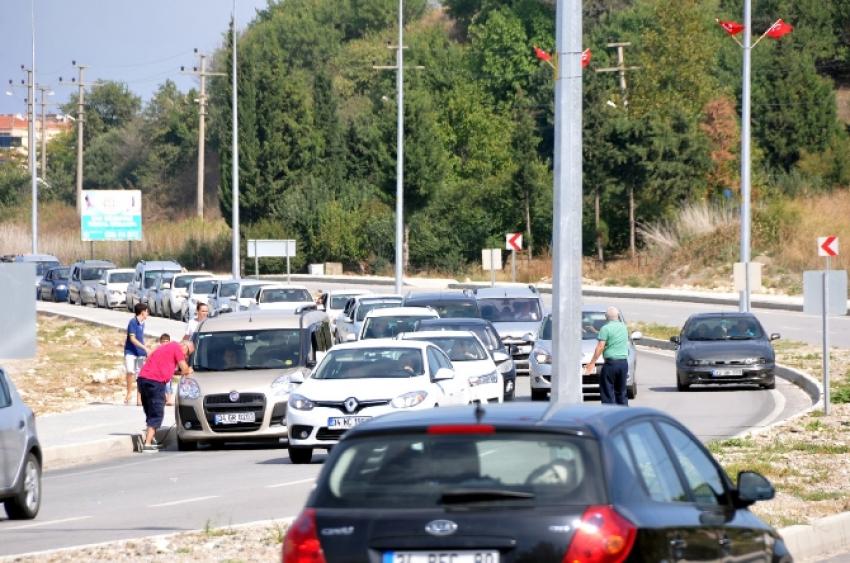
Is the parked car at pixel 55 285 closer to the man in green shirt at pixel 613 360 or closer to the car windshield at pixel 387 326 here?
the car windshield at pixel 387 326

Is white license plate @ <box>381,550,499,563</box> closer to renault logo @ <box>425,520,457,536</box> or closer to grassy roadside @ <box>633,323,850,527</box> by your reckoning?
renault logo @ <box>425,520,457,536</box>

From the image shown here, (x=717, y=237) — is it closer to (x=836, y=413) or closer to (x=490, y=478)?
(x=836, y=413)

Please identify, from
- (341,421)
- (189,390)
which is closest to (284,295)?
(189,390)

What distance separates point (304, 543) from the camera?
6.61 meters

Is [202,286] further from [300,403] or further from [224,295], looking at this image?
[300,403]

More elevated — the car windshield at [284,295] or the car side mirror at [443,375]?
the car windshield at [284,295]

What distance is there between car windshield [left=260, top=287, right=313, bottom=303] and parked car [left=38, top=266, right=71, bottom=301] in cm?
3051

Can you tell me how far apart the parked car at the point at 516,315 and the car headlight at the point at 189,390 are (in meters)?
14.4

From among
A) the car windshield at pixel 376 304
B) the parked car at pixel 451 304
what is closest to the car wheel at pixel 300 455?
the parked car at pixel 451 304

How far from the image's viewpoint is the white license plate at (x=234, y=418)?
23.4m

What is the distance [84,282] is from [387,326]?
1669 inches

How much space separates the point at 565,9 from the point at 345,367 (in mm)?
8254

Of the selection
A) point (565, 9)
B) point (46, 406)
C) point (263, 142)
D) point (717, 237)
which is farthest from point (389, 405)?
point (263, 142)

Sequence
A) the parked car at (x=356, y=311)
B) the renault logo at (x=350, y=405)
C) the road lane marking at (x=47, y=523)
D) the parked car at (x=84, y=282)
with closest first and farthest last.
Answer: the road lane marking at (x=47, y=523) → the renault logo at (x=350, y=405) → the parked car at (x=356, y=311) → the parked car at (x=84, y=282)
